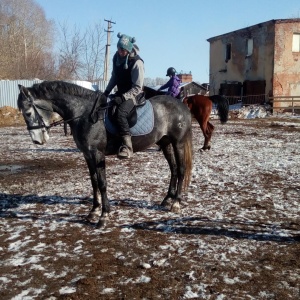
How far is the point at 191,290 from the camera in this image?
124 inches

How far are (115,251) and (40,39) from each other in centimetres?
4733

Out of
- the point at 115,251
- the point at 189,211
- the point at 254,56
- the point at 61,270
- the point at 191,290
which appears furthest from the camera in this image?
the point at 254,56

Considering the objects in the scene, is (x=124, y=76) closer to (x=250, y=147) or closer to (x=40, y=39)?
(x=250, y=147)

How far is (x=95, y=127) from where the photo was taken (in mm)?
4723

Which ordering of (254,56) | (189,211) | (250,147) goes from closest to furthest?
(189,211) < (250,147) < (254,56)

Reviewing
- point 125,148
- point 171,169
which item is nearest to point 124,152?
point 125,148

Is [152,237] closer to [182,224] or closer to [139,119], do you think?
[182,224]

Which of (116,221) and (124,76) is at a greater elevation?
(124,76)

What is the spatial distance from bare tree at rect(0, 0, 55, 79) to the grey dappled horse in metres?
38.5

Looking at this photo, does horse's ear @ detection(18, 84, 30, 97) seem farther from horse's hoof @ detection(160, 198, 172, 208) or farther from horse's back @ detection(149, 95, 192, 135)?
horse's hoof @ detection(160, 198, 172, 208)

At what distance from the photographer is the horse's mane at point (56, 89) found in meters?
4.54

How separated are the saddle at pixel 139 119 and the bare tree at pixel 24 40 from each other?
38.6 meters

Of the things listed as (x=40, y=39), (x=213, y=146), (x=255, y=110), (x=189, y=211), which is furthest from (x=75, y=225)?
(x=40, y=39)

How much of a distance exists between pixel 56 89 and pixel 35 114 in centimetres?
44
